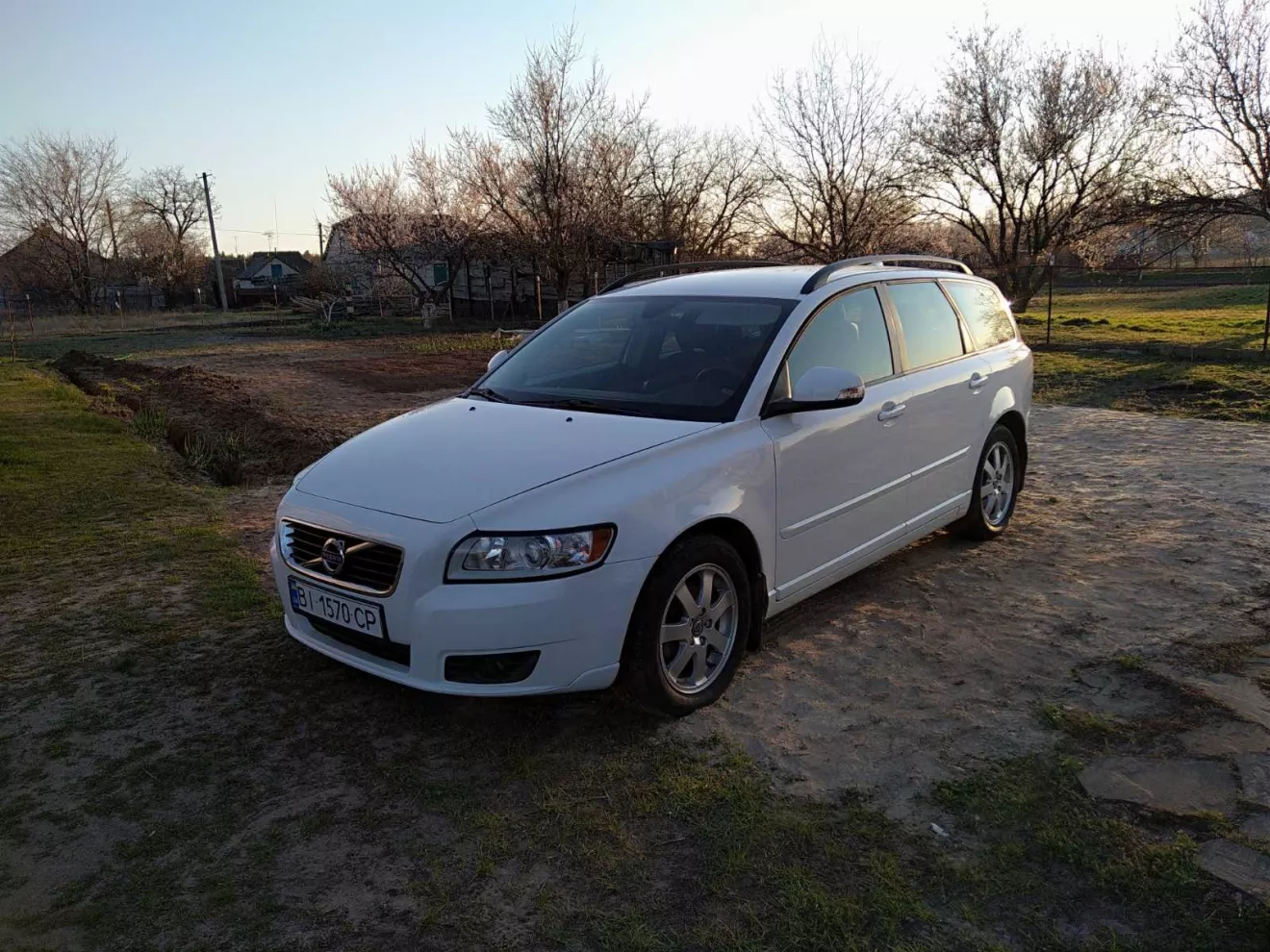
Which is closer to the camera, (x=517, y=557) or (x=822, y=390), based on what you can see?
(x=517, y=557)

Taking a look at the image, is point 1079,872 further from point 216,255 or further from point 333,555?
point 216,255

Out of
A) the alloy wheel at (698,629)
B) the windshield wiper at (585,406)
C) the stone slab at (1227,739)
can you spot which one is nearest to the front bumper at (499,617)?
the alloy wheel at (698,629)

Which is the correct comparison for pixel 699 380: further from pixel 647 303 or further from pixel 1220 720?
pixel 1220 720

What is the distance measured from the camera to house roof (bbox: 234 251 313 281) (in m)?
70.0

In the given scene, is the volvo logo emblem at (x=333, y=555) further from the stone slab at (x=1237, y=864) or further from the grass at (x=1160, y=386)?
the grass at (x=1160, y=386)

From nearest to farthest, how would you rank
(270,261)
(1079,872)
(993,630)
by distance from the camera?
(1079,872) → (993,630) → (270,261)

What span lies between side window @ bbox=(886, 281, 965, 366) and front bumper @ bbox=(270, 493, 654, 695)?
8.11 feet

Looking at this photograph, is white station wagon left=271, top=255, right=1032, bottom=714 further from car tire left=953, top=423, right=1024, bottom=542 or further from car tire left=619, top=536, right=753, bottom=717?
car tire left=953, top=423, right=1024, bottom=542

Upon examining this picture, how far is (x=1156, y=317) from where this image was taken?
25172 mm

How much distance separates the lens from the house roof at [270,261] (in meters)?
70.0

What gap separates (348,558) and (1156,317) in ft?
89.9

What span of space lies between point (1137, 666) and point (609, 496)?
2.55m

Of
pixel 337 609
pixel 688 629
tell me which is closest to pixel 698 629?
pixel 688 629

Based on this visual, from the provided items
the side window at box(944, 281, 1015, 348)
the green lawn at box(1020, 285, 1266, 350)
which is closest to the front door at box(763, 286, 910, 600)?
the side window at box(944, 281, 1015, 348)
